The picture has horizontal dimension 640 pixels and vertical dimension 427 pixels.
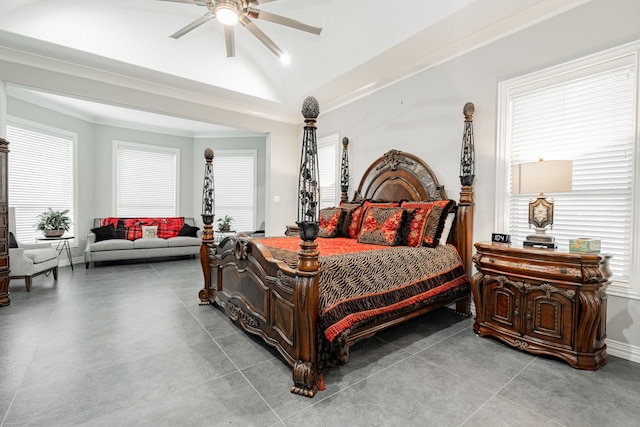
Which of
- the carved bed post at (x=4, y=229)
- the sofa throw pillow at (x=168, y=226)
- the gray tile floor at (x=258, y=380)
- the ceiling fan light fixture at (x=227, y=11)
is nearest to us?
the gray tile floor at (x=258, y=380)

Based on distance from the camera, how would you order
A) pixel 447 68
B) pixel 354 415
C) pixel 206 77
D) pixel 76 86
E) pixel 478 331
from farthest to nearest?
pixel 206 77 < pixel 76 86 < pixel 447 68 < pixel 478 331 < pixel 354 415

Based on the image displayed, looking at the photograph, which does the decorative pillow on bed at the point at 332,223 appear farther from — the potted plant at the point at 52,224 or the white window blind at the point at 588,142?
the potted plant at the point at 52,224

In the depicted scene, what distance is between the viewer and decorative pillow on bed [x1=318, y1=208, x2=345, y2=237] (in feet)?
12.6

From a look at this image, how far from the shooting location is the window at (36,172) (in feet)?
16.1

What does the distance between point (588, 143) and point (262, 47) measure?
413cm

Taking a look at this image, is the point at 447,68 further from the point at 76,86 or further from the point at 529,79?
the point at 76,86

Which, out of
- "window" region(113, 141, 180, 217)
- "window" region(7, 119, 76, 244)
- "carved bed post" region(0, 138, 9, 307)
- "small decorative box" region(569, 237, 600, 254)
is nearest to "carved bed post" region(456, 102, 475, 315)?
"small decorative box" region(569, 237, 600, 254)

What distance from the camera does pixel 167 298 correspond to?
3.64 metres

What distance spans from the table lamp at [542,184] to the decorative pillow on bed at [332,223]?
Result: 6.52 ft

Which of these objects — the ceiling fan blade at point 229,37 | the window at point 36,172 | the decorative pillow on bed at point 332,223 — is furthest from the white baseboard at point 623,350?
the window at point 36,172

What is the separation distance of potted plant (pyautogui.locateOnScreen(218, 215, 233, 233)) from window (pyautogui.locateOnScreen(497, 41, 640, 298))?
548 cm

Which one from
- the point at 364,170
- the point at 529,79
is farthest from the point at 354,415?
the point at 364,170

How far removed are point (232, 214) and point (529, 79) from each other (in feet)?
20.7

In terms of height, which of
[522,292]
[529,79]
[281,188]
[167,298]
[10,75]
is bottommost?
[167,298]
